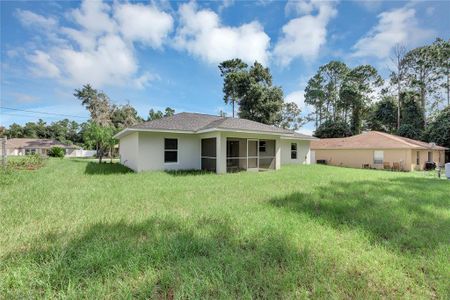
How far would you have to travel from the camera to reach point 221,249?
3.17 meters

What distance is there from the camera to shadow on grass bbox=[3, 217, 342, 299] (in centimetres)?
233

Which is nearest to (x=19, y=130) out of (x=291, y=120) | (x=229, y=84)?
(x=229, y=84)

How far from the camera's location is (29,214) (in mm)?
4586

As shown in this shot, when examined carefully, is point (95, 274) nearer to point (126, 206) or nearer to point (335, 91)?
point (126, 206)

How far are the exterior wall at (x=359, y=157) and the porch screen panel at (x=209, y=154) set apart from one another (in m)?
15.0

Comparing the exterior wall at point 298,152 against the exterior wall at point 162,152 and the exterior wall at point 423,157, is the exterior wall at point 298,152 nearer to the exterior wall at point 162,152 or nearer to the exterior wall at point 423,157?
the exterior wall at point 423,157

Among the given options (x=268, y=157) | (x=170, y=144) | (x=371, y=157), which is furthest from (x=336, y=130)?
(x=170, y=144)

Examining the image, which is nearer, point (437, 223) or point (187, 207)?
point (437, 223)

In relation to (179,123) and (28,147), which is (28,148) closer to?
(28,147)

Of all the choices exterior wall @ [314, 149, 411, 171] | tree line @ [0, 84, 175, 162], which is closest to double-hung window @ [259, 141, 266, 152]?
exterior wall @ [314, 149, 411, 171]

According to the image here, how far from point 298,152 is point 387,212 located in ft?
49.5

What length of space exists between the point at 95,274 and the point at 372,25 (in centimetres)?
1730

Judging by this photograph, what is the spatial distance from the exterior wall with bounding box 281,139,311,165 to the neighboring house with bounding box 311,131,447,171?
261 cm

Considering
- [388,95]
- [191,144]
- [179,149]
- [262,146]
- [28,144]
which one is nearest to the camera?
[179,149]
